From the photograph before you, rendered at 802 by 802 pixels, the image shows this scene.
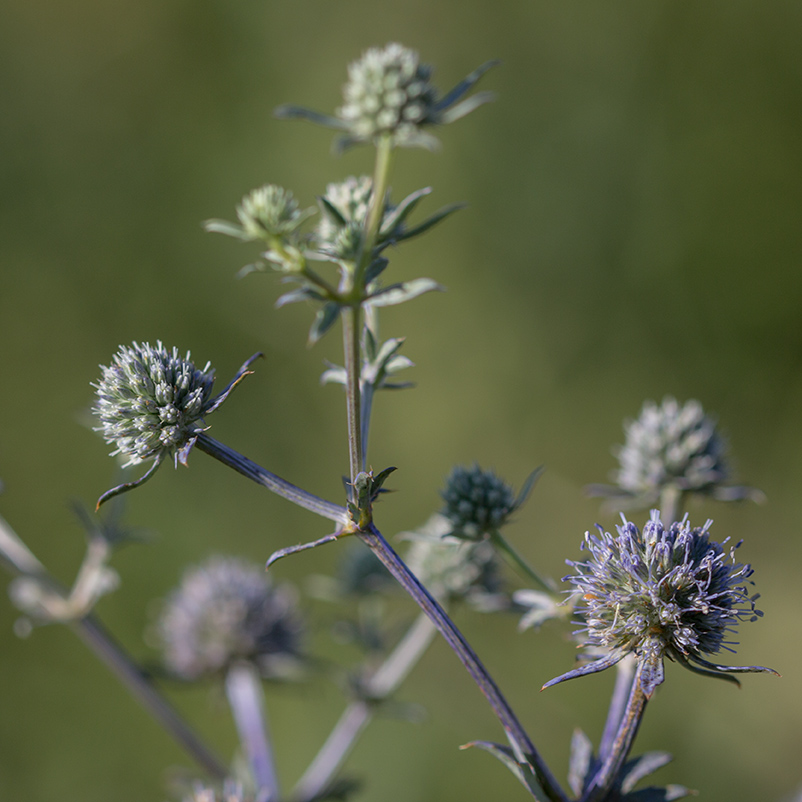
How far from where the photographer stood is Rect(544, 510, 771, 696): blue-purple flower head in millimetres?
1489

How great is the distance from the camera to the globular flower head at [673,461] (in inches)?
99.7

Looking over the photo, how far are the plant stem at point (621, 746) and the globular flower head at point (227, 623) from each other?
1747 mm

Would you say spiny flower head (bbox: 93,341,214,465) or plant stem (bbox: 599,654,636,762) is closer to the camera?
spiny flower head (bbox: 93,341,214,465)

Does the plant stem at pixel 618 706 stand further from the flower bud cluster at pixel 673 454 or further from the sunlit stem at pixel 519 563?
the flower bud cluster at pixel 673 454

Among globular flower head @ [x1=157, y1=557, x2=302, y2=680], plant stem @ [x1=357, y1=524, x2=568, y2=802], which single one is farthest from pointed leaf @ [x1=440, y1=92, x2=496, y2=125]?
globular flower head @ [x1=157, y1=557, x2=302, y2=680]

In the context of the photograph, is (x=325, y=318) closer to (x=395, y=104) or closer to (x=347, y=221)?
(x=347, y=221)

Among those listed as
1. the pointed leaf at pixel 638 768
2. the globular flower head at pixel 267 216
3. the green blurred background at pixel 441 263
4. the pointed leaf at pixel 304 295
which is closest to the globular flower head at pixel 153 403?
the pointed leaf at pixel 304 295

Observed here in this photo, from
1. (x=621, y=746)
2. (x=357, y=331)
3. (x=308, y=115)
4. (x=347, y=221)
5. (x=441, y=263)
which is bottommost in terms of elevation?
(x=621, y=746)

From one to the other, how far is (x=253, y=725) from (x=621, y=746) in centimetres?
167

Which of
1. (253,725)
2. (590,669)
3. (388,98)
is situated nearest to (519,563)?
(590,669)

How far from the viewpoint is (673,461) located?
2.54 m

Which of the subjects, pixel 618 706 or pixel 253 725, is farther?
pixel 253 725

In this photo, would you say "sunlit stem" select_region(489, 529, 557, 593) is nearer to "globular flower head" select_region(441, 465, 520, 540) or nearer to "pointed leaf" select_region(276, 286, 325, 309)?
"globular flower head" select_region(441, 465, 520, 540)

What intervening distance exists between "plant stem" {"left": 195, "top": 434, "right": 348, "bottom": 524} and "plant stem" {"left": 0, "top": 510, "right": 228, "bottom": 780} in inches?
48.1
